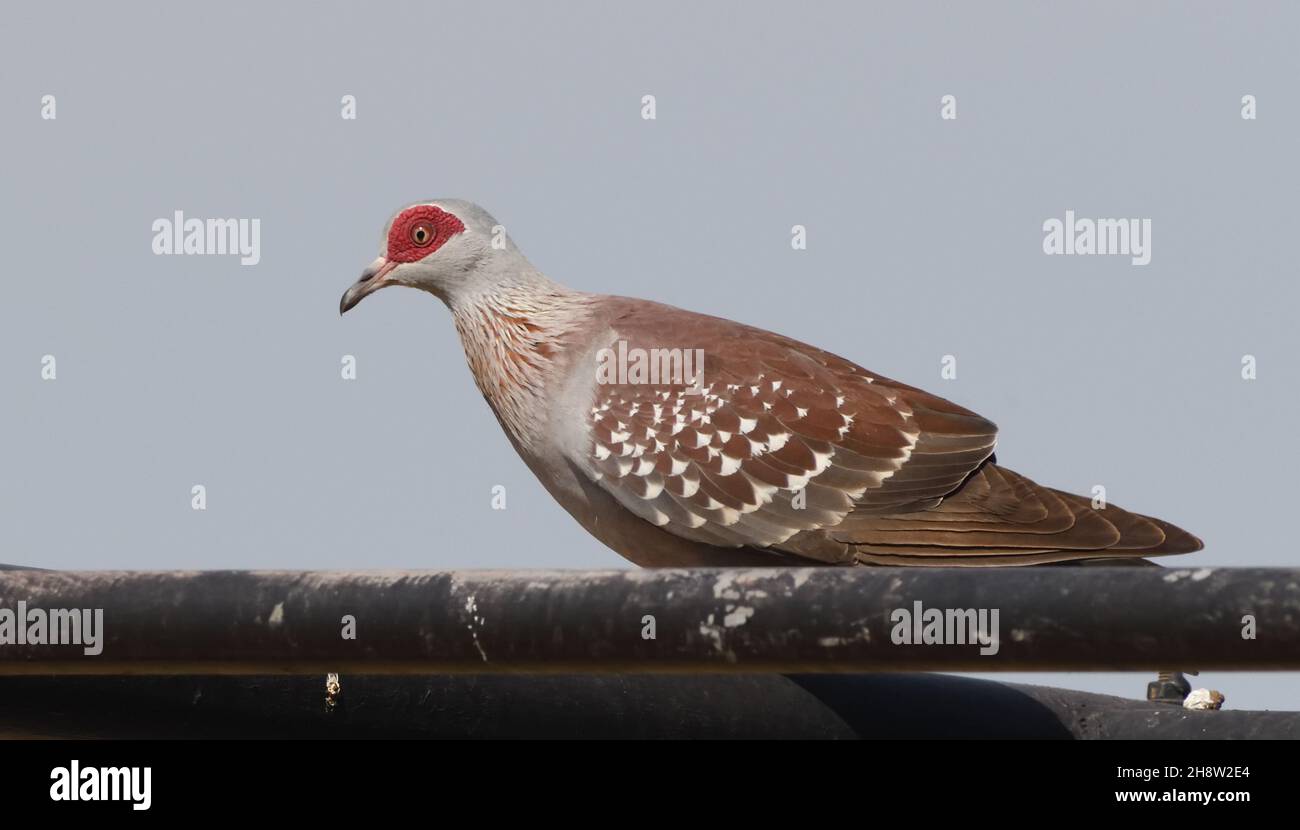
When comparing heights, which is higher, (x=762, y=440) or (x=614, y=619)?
(x=762, y=440)

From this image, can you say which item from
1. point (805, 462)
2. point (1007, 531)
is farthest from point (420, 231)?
point (1007, 531)

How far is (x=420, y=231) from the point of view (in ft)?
23.8

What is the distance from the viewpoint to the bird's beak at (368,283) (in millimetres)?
7258

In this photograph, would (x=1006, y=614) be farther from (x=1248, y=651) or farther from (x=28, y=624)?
(x=28, y=624)

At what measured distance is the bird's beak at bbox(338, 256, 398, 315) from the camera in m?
7.26

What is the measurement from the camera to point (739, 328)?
7090mm

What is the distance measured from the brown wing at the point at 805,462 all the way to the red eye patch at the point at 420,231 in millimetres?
957

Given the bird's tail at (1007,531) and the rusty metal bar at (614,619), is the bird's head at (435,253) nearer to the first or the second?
the bird's tail at (1007,531)

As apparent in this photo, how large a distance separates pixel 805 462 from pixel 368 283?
7.05ft

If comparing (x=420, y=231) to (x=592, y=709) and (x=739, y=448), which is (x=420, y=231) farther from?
(x=592, y=709)

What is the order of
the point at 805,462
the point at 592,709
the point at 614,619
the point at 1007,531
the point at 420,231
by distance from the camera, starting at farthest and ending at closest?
the point at 420,231 < the point at 805,462 < the point at 1007,531 < the point at 592,709 < the point at 614,619

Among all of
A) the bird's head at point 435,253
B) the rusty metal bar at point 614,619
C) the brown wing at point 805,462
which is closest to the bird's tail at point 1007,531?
the brown wing at point 805,462

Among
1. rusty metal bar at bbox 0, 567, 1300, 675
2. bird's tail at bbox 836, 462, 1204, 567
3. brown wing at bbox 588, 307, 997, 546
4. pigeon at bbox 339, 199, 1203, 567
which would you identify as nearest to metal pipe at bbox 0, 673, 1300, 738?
rusty metal bar at bbox 0, 567, 1300, 675
